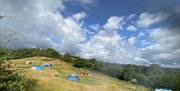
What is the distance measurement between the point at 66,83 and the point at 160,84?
68.1 metres

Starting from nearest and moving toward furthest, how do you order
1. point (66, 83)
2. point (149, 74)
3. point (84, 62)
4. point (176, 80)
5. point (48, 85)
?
point (48, 85)
point (66, 83)
point (176, 80)
point (149, 74)
point (84, 62)

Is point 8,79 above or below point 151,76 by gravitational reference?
below

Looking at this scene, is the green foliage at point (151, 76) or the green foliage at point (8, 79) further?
the green foliage at point (151, 76)

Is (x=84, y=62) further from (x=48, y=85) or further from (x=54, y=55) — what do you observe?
(x=48, y=85)

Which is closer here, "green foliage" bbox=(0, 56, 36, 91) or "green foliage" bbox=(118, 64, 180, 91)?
"green foliage" bbox=(0, 56, 36, 91)

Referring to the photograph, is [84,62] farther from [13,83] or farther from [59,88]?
[13,83]

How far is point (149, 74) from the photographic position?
5492 inches

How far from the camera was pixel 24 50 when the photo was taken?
Result: 198 m

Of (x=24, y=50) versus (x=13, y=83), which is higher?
(x=24, y=50)

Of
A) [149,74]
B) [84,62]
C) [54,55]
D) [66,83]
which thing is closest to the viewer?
[66,83]

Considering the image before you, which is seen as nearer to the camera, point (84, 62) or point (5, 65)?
point (5, 65)

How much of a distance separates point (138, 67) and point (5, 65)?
133674mm

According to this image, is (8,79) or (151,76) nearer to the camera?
(8,79)

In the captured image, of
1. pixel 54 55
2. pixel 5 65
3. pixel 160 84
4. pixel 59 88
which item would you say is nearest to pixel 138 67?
pixel 160 84
